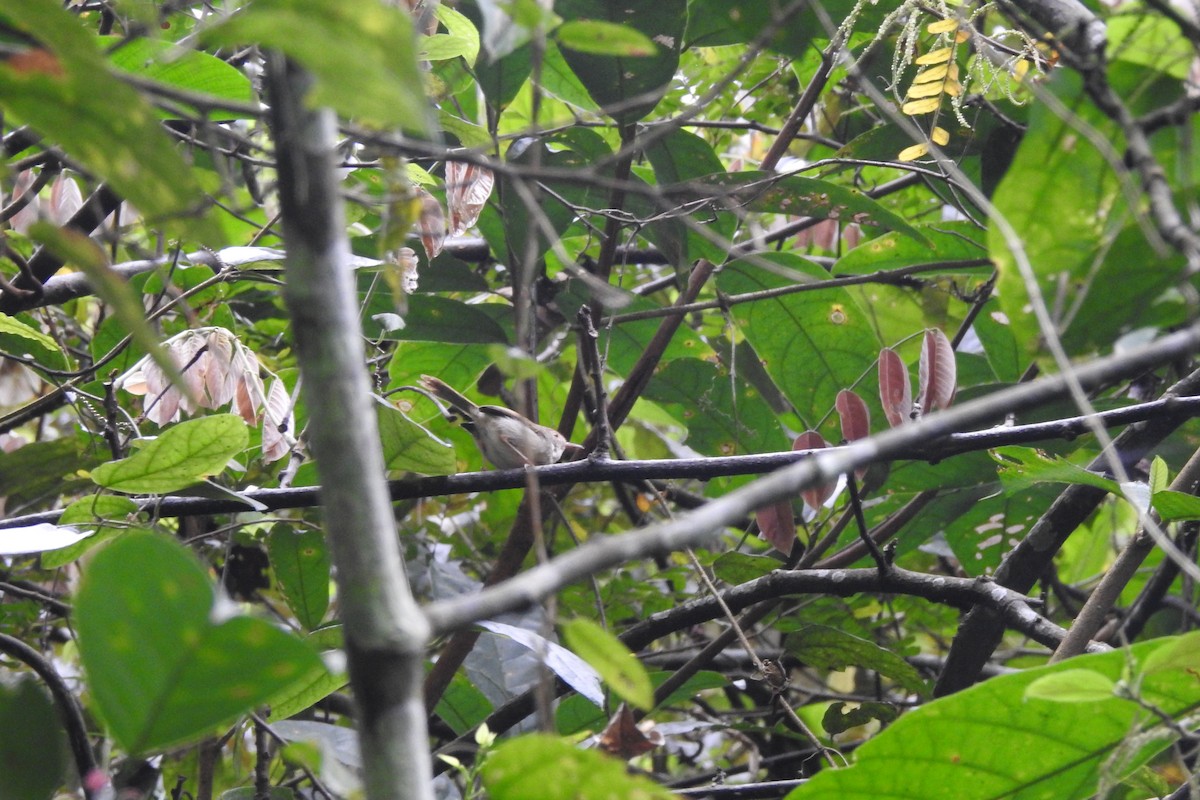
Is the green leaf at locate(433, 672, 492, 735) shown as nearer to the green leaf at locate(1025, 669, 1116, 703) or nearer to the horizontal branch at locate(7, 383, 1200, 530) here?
the horizontal branch at locate(7, 383, 1200, 530)

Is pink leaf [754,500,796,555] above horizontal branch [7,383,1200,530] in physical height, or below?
below

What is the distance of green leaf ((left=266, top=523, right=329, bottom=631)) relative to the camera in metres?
1.65

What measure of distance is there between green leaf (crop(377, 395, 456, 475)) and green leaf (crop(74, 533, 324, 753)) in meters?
0.71

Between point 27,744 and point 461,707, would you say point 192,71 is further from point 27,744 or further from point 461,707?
point 461,707

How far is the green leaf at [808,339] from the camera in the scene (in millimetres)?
1878

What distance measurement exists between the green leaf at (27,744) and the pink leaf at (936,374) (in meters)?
1.10

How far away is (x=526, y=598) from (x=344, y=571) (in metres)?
0.09

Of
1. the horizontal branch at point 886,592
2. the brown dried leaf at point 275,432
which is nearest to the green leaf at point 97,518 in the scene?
the brown dried leaf at point 275,432

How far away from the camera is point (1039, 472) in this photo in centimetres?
131

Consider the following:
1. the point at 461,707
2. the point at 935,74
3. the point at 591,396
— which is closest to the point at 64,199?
the point at 591,396

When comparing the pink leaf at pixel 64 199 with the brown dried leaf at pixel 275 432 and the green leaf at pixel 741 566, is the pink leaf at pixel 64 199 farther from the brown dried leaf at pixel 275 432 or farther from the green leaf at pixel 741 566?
the green leaf at pixel 741 566

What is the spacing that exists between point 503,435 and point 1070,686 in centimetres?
96

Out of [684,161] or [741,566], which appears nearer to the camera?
[741,566]

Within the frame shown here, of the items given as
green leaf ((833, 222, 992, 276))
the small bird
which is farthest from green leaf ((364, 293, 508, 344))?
green leaf ((833, 222, 992, 276))
